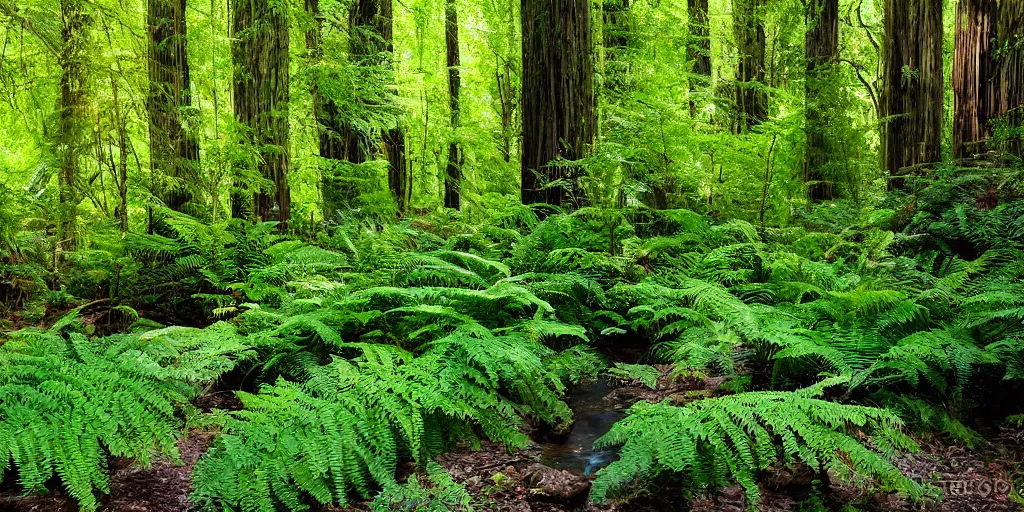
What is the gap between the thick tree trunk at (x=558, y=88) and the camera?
6703mm

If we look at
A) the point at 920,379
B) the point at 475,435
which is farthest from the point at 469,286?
the point at 920,379

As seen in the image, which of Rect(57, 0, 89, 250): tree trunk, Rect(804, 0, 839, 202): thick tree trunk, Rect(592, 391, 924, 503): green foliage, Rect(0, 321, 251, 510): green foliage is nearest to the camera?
Rect(0, 321, 251, 510): green foliage

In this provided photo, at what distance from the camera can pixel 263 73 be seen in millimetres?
7277

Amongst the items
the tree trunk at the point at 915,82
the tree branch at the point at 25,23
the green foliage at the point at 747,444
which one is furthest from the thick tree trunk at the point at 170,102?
the tree trunk at the point at 915,82

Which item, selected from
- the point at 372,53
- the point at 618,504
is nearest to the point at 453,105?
the point at 372,53

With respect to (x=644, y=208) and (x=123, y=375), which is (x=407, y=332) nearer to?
(x=123, y=375)

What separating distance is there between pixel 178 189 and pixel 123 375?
3.84 m

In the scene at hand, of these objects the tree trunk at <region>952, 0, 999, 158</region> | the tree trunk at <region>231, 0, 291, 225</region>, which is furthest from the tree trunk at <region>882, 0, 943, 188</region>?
the tree trunk at <region>231, 0, 291, 225</region>

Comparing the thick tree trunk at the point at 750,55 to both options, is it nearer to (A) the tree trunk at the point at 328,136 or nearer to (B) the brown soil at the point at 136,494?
(A) the tree trunk at the point at 328,136

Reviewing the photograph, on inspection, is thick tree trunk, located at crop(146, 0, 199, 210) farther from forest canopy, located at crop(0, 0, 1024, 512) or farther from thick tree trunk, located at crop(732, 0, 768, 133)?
thick tree trunk, located at crop(732, 0, 768, 133)

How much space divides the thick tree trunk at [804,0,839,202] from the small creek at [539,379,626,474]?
17.2ft

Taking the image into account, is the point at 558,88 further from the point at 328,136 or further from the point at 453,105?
the point at 453,105

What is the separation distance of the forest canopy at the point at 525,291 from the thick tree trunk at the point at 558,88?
1.3 inches

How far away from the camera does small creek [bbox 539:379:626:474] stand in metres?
3.00
